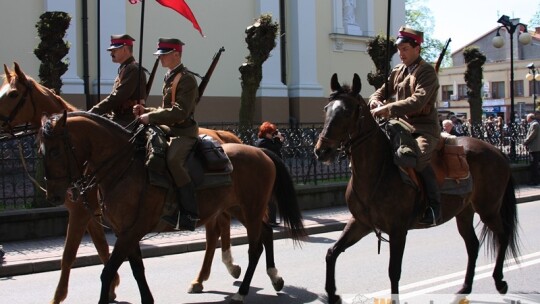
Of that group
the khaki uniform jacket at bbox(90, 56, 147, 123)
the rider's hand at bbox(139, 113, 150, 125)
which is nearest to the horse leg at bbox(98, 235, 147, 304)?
the rider's hand at bbox(139, 113, 150, 125)

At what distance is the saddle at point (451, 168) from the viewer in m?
7.33

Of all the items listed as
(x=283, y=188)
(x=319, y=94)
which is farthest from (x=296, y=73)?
(x=283, y=188)

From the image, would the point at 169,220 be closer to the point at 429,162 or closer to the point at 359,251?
the point at 429,162

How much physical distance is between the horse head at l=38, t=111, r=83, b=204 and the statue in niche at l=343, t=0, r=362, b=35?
24.7 meters

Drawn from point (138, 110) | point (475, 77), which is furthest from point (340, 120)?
point (475, 77)

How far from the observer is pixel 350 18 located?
99.2ft

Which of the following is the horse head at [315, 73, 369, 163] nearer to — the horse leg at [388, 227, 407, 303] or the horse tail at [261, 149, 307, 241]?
the horse leg at [388, 227, 407, 303]

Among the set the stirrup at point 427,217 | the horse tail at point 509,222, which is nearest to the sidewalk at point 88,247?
the stirrup at point 427,217

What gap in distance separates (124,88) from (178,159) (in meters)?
1.39

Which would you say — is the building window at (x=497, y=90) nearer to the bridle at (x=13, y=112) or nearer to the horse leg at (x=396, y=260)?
Answer: the horse leg at (x=396, y=260)

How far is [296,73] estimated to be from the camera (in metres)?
27.8

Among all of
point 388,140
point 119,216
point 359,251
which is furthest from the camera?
point 359,251

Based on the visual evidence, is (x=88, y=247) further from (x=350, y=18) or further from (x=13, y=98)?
(x=350, y=18)

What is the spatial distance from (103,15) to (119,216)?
56.0 ft
